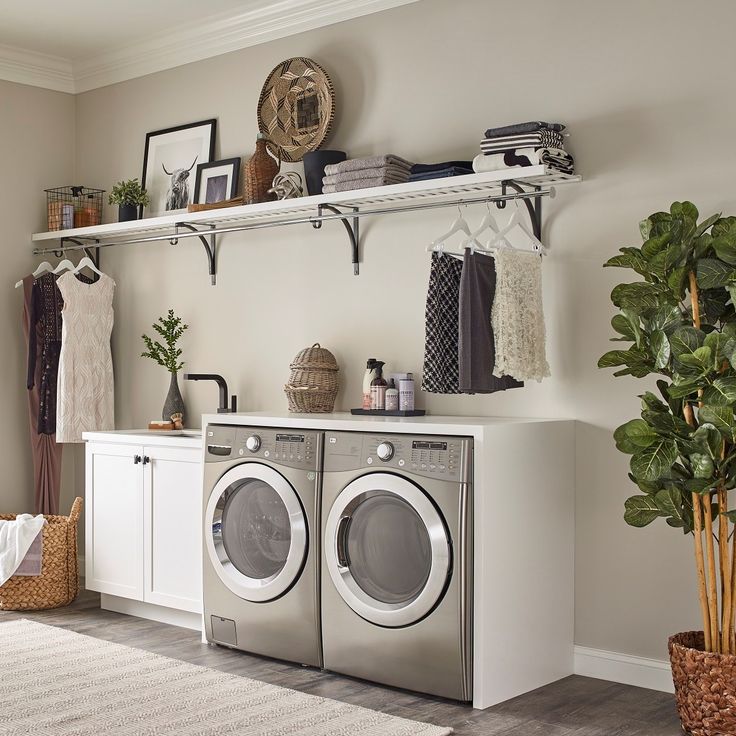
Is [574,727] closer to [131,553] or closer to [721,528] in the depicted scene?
[721,528]

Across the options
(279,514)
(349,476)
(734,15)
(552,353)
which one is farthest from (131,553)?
(734,15)

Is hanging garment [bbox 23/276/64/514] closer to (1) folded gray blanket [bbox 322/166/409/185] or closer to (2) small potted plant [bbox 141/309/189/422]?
(2) small potted plant [bbox 141/309/189/422]

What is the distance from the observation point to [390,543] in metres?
3.48

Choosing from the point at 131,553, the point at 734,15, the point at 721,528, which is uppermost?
the point at 734,15

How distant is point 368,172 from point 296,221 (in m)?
0.55

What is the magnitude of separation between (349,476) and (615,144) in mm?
1507

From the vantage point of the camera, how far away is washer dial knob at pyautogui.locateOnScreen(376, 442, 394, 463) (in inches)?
136

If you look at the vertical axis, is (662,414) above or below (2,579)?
above

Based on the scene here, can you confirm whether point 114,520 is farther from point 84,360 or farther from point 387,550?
point 387,550

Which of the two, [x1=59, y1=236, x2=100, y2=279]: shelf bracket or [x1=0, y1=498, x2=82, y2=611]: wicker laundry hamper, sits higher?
[x1=59, y1=236, x2=100, y2=279]: shelf bracket

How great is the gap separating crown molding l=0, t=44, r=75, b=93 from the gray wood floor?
3.05m

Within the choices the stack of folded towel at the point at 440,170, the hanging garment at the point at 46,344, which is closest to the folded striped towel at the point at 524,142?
the stack of folded towel at the point at 440,170

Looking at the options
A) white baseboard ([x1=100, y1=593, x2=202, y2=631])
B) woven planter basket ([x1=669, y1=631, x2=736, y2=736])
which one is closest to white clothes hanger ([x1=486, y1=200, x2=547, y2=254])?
woven planter basket ([x1=669, y1=631, x2=736, y2=736])

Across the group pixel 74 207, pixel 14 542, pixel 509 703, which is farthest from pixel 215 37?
pixel 509 703
